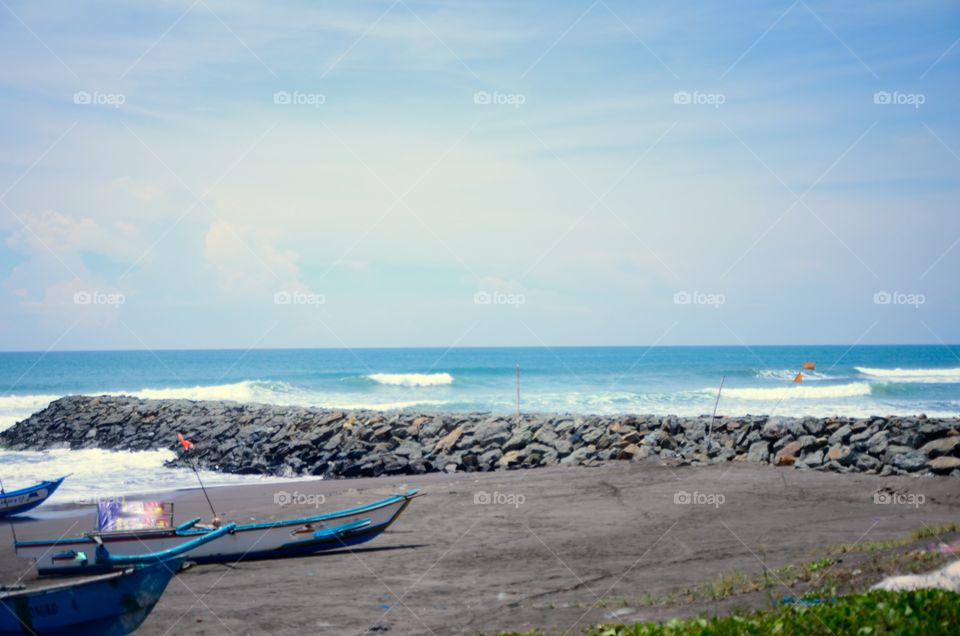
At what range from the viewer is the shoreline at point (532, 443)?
752 inches

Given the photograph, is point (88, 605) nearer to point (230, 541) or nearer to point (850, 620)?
point (230, 541)

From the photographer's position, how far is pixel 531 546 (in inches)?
523

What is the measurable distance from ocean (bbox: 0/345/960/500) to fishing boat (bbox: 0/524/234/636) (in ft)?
45.3

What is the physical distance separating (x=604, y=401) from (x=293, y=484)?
3091 cm

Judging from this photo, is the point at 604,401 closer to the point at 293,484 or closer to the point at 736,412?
the point at 736,412

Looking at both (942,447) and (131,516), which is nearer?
(131,516)

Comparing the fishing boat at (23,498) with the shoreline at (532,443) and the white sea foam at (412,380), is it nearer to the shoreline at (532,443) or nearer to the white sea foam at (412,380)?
the shoreline at (532,443)

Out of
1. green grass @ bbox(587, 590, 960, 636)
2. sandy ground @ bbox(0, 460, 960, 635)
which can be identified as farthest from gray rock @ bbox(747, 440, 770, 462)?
green grass @ bbox(587, 590, 960, 636)

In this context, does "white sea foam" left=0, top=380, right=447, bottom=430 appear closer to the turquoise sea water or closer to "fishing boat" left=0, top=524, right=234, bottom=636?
the turquoise sea water

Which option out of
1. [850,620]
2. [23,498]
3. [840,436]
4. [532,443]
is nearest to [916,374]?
[840,436]

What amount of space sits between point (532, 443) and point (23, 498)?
502 inches

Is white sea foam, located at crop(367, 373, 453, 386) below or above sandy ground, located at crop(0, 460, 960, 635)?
above

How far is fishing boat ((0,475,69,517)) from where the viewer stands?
17.5 meters

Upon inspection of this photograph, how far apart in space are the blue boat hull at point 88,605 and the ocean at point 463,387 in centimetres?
1382
